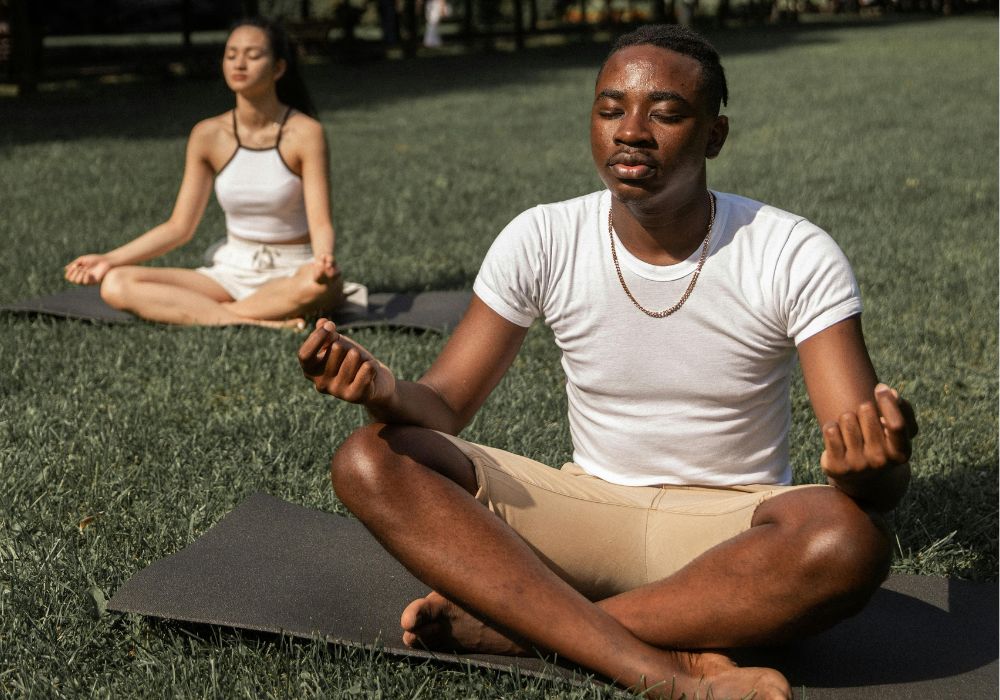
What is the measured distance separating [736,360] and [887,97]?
49.4 ft

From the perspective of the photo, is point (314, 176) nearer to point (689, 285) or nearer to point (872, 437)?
point (689, 285)

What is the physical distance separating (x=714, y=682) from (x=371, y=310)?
3.88 m

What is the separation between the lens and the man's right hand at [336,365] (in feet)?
8.41

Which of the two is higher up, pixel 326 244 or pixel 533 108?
pixel 326 244

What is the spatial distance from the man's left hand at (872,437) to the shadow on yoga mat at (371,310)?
11.9ft

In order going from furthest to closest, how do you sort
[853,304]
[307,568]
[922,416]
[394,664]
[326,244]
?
[326,244] → [922,416] → [307,568] → [394,664] → [853,304]

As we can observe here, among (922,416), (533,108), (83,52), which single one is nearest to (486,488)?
(922,416)

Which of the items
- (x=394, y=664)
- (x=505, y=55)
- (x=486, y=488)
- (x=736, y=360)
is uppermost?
(x=736, y=360)

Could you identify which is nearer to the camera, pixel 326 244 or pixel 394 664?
pixel 394 664

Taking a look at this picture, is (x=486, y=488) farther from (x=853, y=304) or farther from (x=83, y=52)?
(x=83, y=52)

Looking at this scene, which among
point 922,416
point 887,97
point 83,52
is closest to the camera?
point 922,416

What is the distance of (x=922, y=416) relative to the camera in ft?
16.4

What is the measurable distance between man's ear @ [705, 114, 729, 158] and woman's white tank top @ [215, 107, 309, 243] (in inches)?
133

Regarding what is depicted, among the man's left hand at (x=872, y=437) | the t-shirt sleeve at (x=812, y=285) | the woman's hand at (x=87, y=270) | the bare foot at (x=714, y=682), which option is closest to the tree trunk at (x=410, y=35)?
the woman's hand at (x=87, y=270)
